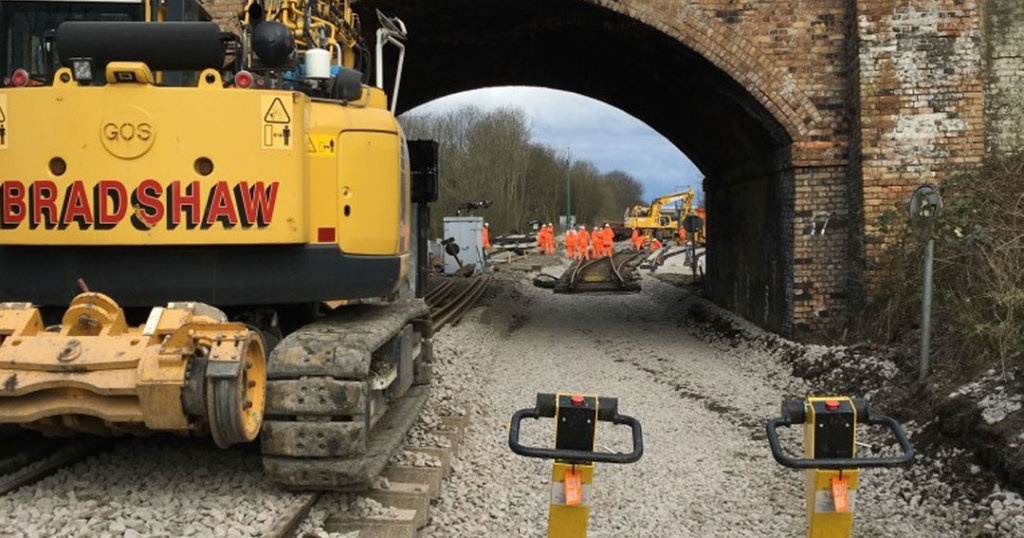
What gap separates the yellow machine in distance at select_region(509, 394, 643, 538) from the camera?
335cm

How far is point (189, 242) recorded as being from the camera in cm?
440

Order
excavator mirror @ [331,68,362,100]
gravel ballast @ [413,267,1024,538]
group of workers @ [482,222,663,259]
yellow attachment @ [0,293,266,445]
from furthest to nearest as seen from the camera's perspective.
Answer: group of workers @ [482,222,663,259] → gravel ballast @ [413,267,1024,538] → excavator mirror @ [331,68,362,100] → yellow attachment @ [0,293,266,445]

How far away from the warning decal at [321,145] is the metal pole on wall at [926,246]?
5.85 meters

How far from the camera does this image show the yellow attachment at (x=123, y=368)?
385cm

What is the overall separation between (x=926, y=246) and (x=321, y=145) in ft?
20.1

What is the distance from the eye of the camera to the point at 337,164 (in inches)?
184

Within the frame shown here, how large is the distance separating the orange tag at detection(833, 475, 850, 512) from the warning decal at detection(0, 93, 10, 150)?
4.35 metres

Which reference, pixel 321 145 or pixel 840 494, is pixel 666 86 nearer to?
pixel 321 145

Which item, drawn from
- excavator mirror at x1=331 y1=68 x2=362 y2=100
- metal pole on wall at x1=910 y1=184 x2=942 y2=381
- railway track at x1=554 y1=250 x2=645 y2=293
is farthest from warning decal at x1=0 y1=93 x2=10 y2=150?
railway track at x1=554 y1=250 x2=645 y2=293

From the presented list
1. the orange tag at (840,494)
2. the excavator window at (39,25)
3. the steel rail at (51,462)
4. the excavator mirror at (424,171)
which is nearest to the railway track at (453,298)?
the excavator mirror at (424,171)

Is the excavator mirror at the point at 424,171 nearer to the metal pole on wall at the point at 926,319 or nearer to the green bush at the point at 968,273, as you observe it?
the green bush at the point at 968,273

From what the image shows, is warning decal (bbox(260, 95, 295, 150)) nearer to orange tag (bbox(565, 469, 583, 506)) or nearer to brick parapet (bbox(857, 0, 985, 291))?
orange tag (bbox(565, 469, 583, 506))

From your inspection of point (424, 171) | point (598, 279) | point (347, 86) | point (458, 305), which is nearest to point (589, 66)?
point (458, 305)

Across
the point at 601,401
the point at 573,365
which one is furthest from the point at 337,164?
the point at 573,365
